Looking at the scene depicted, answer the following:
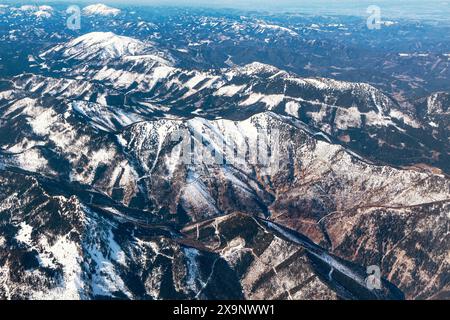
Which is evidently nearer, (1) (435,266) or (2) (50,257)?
(2) (50,257)

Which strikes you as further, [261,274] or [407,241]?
[407,241]

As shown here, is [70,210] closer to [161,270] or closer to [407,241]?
[161,270]

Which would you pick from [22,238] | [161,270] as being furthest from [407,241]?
[22,238]

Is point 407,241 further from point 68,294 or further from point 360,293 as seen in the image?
point 68,294
